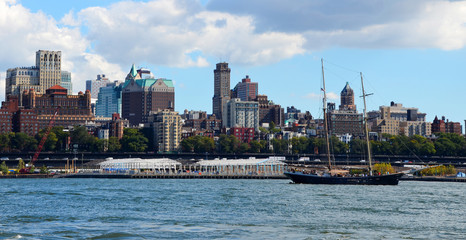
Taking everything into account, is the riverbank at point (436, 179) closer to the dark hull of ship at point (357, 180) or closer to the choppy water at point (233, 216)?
the dark hull of ship at point (357, 180)

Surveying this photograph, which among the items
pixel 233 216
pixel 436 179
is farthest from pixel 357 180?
pixel 233 216

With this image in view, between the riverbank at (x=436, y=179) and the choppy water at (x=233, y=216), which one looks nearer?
the choppy water at (x=233, y=216)

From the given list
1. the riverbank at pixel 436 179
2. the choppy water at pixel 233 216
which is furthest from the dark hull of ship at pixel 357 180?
the riverbank at pixel 436 179

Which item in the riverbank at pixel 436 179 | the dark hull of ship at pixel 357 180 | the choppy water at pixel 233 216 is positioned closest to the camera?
the choppy water at pixel 233 216

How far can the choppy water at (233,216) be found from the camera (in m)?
55.5

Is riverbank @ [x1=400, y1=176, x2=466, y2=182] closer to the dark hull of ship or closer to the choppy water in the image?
the dark hull of ship

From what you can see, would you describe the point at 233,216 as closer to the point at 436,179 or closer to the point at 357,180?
the point at 357,180

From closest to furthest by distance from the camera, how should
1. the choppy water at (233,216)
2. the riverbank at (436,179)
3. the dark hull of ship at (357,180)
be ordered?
the choppy water at (233,216) → the dark hull of ship at (357,180) → the riverbank at (436,179)

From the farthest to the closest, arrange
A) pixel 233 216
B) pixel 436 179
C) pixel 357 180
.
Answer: pixel 436 179, pixel 357 180, pixel 233 216

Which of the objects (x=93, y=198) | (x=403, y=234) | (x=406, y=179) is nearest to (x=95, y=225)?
(x=403, y=234)

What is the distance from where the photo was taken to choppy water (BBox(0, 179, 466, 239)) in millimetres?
55500

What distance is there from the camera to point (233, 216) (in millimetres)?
67250

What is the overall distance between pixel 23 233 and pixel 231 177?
12164 centimetres

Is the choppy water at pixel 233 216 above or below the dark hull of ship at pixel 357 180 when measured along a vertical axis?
below
